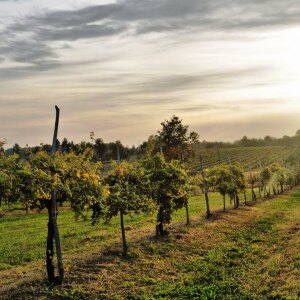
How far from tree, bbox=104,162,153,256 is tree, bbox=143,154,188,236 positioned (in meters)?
2.76

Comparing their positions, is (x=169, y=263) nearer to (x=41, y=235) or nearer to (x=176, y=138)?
(x=41, y=235)

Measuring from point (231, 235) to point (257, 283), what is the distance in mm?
11265

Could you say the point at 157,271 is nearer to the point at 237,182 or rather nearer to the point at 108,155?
the point at 237,182

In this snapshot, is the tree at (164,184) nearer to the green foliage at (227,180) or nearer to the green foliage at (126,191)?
A: the green foliage at (126,191)

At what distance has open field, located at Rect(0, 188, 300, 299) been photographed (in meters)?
15.6

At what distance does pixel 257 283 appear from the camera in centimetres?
1659

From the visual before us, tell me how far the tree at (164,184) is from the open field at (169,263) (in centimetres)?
159

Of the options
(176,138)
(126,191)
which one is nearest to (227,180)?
(176,138)

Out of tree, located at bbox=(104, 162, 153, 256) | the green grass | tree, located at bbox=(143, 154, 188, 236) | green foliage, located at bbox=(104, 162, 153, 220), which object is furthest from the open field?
green foliage, located at bbox=(104, 162, 153, 220)

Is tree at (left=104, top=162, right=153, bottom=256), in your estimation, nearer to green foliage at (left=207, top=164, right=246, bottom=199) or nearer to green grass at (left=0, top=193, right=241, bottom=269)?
green grass at (left=0, top=193, right=241, bottom=269)

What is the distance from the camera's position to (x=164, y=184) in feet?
85.2

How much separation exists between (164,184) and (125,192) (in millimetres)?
5472

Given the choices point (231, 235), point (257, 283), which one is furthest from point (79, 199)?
point (231, 235)

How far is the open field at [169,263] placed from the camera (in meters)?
15.6
